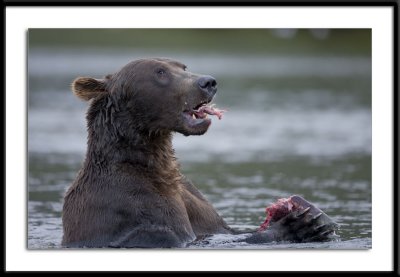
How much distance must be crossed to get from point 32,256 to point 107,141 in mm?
1537

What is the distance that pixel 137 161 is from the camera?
942 cm

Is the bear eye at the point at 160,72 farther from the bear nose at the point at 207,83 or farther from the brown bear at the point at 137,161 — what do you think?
the bear nose at the point at 207,83

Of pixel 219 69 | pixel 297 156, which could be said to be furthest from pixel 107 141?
pixel 219 69

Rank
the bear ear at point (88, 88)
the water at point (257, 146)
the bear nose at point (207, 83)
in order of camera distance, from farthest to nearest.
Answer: the water at point (257, 146) < the bear ear at point (88, 88) < the bear nose at point (207, 83)

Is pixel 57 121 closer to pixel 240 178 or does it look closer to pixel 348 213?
pixel 240 178

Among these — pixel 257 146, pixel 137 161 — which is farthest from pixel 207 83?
pixel 257 146

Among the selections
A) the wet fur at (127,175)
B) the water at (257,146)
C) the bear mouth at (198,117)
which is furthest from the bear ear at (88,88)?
the water at (257,146)

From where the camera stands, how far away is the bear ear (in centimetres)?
945

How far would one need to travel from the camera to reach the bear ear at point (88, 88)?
31.0 feet

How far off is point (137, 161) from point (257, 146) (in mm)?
9469

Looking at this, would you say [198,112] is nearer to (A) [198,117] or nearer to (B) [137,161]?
(A) [198,117]

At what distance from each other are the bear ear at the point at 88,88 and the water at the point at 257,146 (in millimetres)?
1453

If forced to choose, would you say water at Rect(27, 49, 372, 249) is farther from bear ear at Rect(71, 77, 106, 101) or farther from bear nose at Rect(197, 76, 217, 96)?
bear ear at Rect(71, 77, 106, 101)

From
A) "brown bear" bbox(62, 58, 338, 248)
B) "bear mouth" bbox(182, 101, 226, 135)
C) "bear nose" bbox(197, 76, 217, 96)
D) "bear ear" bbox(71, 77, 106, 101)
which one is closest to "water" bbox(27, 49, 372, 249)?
"brown bear" bbox(62, 58, 338, 248)
